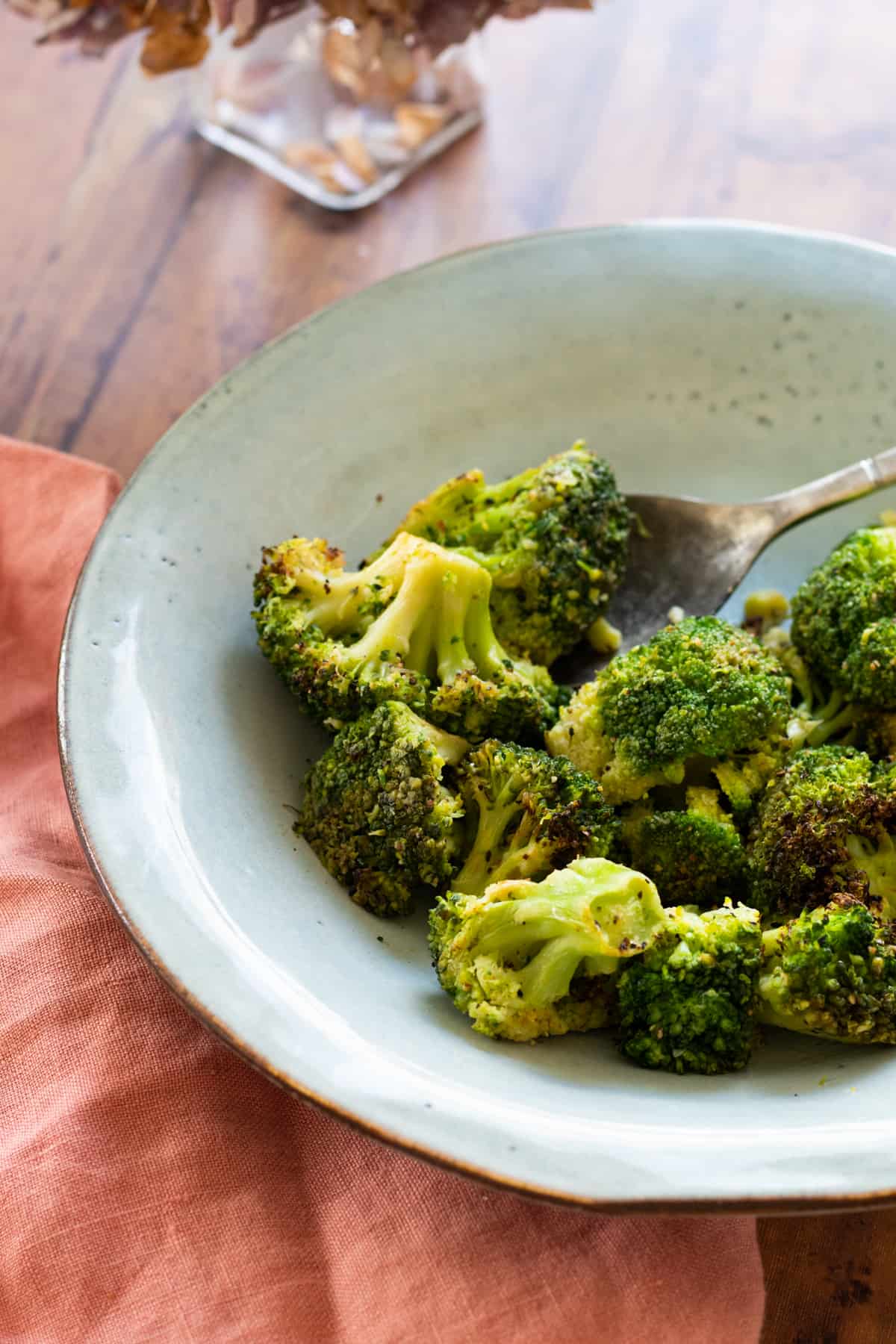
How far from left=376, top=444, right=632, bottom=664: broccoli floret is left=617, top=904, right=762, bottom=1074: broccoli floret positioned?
1.79ft

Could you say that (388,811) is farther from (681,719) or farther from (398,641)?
(681,719)

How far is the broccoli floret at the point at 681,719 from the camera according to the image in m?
1.72

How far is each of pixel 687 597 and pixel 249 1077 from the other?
3.33 feet

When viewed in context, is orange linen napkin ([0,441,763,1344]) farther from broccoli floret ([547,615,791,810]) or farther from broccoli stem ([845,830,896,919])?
broccoli floret ([547,615,791,810])

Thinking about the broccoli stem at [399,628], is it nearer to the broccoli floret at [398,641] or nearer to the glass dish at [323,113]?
the broccoli floret at [398,641]

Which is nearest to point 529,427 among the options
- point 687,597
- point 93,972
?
point 687,597

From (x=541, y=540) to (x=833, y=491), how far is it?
1.68 feet

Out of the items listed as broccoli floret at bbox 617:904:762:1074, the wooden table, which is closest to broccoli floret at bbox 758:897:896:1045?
broccoli floret at bbox 617:904:762:1074

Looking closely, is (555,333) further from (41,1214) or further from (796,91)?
(41,1214)

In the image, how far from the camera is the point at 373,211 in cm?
282

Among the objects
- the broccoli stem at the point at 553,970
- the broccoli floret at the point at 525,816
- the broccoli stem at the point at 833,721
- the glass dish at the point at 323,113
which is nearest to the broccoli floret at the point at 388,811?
the broccoli floret at the point at 525,816

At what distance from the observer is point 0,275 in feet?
9.02

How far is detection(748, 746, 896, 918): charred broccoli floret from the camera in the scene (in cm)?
159

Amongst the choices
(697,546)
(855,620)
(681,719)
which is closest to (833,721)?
(855,620)
